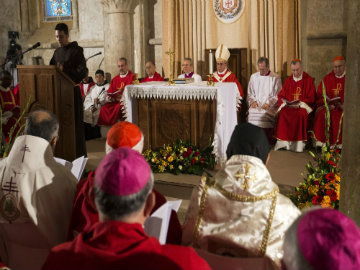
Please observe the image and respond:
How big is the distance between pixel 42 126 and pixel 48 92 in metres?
2.47

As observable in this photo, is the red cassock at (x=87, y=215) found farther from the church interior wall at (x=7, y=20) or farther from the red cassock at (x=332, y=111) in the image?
the church interior wall at (x=7, y=20)

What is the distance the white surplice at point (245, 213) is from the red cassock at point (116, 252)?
548 mm

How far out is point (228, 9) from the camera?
8836 mm

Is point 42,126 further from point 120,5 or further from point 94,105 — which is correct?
point 120,5

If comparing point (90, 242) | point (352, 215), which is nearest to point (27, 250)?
point (90, 242)

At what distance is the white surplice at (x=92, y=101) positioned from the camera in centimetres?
840

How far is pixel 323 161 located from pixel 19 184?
256 cm

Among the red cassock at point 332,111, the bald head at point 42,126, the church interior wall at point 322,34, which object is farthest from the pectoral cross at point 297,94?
the bald head at point 42,126

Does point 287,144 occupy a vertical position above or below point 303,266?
below

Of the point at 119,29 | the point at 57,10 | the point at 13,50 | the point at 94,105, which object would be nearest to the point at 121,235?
the point at 94,105

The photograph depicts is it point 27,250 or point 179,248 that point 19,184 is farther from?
point 179,248

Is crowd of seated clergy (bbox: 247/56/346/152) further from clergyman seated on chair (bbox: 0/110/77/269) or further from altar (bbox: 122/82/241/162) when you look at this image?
clergyman seated on chair (bbox: 0/110/77/269)

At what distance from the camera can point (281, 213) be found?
1.87 m

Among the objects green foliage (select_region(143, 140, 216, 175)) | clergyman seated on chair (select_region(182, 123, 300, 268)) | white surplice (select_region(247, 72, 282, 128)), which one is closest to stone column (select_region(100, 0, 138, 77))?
white surplice (select_region(247, 72, 282, 128))
